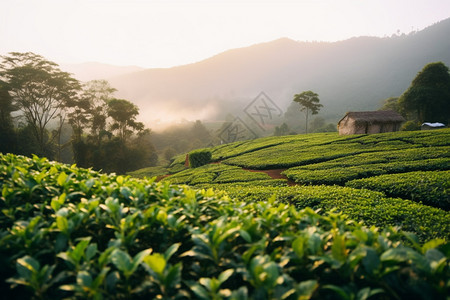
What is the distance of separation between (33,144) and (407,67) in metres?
175

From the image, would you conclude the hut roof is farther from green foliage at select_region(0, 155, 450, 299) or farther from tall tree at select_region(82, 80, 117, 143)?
tall tree at select_region(82, 80, 117, 143)

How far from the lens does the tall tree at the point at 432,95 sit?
36.9 m

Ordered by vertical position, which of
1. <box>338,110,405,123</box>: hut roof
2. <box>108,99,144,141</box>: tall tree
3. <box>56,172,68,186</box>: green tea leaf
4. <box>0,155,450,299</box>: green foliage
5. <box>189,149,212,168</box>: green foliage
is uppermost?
<box>108,99,144,141</box>: tall tree

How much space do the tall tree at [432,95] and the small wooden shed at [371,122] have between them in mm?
11313

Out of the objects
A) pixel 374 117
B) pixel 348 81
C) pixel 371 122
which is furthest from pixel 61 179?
pixel 348 81

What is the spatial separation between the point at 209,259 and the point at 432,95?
4995cm

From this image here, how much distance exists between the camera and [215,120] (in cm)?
15675

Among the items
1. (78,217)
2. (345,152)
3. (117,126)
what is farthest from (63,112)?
(78,217)

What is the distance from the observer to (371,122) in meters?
29.9

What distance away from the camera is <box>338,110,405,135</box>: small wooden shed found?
1177 inches

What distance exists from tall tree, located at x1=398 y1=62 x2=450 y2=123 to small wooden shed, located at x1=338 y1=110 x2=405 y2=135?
11313 millimetres

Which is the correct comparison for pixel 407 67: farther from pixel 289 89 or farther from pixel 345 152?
pixel 345 152

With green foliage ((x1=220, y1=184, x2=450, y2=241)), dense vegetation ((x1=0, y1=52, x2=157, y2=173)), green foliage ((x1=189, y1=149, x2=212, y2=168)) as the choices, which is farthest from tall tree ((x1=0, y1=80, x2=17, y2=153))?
green foliage ((x1=220, y1=184, x2=450, y2=241))

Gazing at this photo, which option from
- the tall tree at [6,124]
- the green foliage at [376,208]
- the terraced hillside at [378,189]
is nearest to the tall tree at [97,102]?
the tall tree at [6,124]
